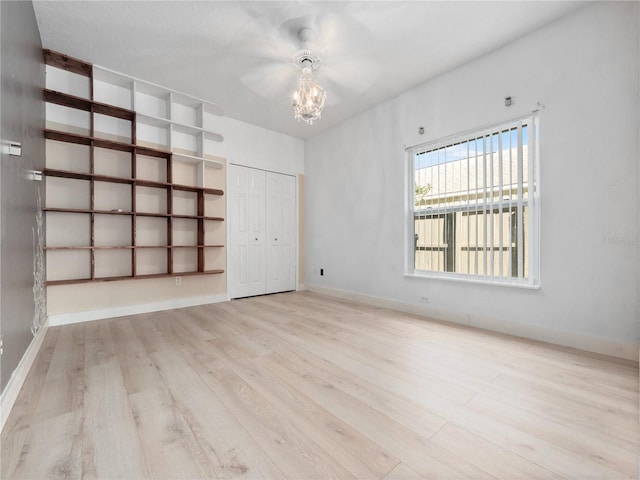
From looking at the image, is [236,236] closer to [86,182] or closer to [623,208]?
[86,182]

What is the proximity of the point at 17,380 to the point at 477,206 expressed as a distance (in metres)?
3.99

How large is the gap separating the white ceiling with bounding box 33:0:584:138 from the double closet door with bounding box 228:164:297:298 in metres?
1.53

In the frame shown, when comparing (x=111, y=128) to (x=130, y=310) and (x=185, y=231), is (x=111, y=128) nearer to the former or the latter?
(x=185, y=231)

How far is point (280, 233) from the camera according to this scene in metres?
5.19

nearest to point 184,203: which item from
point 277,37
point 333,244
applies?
point 333,244

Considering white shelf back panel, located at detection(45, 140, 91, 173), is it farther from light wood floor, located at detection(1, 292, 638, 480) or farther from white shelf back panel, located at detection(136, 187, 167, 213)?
light wood floor, located at detection(1, 292, 638, 480)

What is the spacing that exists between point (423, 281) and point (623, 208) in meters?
1.89

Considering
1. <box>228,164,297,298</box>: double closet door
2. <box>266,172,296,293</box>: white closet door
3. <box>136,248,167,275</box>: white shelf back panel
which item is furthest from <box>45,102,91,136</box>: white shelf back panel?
<box>266,172,296,293</box>: white closet door

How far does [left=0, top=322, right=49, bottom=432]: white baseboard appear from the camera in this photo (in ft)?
4.70

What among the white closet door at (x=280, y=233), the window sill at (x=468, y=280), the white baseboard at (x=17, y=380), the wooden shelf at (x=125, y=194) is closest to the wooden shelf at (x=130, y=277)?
the wooden shelf at (x=125, y=194)

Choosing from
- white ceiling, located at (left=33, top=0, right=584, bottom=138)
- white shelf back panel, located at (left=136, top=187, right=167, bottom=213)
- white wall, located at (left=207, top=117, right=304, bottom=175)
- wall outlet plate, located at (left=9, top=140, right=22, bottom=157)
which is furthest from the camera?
white wall, located at (left=207, top=117, right=304, bottom=175)

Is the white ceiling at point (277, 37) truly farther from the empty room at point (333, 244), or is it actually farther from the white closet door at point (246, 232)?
the white closet door at point (246, 232)

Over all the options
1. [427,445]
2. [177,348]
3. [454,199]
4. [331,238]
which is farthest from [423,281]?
[177,348]

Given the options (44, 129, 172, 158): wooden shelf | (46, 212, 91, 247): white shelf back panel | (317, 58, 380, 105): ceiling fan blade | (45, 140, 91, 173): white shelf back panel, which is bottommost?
(46, 212, 91, 247): white shelf back panel
